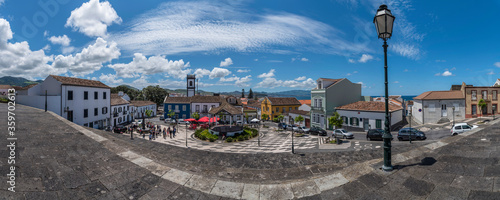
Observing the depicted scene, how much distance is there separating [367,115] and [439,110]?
1409 centimetres

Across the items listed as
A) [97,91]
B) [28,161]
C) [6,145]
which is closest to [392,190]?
[28,161]

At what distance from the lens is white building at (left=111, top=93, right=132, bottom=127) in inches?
1695

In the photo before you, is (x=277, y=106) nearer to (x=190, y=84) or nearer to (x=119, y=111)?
(x=190, y=84)

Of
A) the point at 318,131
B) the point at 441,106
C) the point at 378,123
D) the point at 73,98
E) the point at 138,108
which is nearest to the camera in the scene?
the point at 73,98

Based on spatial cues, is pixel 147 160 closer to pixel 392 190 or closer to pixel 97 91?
pixel 392 190

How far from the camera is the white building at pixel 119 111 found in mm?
43062

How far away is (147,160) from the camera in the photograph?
12.5 feet

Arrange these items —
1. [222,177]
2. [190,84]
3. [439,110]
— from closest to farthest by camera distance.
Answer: [222,177]
[439,110]
[190,84]

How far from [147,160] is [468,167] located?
5.48 metres

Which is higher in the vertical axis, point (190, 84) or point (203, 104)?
point (190, 84)

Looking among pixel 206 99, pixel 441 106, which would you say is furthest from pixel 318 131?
pixel 206 99

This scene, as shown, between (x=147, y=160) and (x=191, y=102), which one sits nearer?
(x=147, y=160)

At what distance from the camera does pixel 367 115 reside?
32438 millimetres

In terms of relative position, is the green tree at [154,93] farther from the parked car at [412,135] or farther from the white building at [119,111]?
the parked car at [412,135]
